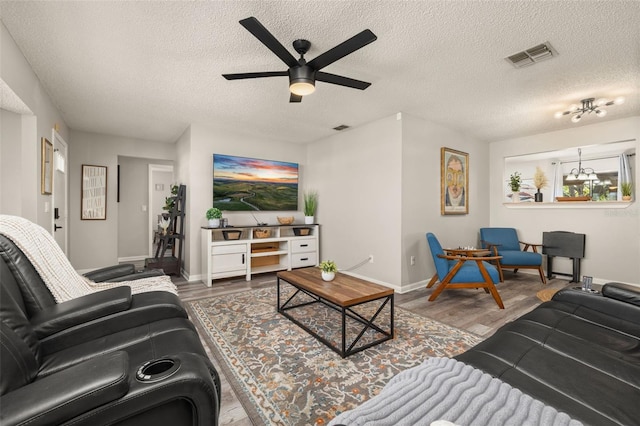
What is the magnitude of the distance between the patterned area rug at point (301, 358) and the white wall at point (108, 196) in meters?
3.04

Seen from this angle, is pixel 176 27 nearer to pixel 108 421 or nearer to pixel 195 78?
pixel 195 78

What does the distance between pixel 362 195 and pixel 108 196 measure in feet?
14.6

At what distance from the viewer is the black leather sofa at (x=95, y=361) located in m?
0.80

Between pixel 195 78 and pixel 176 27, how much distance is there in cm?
77

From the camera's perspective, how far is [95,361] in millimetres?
920

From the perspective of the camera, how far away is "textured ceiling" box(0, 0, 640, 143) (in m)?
1.86

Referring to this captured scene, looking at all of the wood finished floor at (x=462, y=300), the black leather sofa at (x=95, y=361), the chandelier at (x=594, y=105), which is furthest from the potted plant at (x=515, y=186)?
the black leather sofa at (x=95, y=361)

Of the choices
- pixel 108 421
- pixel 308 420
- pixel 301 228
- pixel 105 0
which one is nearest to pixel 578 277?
pixel 301 228

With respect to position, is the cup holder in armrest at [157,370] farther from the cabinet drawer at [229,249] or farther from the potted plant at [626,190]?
the potted plant at [626,190]

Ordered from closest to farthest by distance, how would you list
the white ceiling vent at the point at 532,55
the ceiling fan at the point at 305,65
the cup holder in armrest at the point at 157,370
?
the cup holder in armrest at the point at 157,370 → the ceiling fan at the point at 305,65 → the white ceiling vent at the point at 532,55

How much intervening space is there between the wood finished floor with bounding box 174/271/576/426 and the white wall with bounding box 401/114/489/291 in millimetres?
443

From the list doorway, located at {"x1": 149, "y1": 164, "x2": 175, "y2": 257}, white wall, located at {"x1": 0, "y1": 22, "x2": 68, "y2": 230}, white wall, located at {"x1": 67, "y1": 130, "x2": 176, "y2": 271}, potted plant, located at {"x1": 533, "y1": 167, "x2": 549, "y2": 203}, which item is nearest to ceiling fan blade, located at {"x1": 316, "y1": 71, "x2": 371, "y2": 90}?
white wall, located at {"x1": 0, "y1": 22, "x2": 68, "y2": 230}

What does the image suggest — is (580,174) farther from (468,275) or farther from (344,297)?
(344,297)

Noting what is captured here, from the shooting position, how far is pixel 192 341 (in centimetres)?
139
